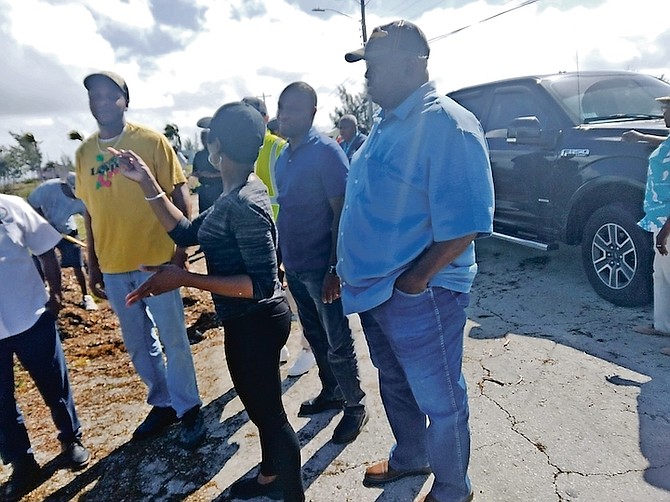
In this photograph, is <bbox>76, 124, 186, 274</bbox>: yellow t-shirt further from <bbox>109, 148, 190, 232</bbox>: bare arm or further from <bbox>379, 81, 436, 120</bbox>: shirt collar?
<bbox>379, 81, 436, 120</bbox>: shirt collar

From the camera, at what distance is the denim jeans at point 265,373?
1887mm

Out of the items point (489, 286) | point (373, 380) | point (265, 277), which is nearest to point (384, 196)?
point (265, 277)

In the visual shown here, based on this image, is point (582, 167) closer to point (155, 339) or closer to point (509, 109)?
point (509, 109)

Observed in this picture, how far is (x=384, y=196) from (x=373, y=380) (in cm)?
201

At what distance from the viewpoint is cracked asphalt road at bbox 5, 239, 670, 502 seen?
2.26 meters

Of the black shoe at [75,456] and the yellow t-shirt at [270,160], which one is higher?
the yellow t-shirt at [270,160]

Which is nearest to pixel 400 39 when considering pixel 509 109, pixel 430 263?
pixel 430 263

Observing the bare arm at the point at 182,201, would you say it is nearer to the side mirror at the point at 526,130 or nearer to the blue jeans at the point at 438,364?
the blue jeans at the point at 438,364

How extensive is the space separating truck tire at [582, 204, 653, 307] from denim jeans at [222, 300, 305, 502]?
3.24 m

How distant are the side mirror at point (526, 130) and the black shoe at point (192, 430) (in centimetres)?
375

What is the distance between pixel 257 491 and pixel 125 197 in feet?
5.81

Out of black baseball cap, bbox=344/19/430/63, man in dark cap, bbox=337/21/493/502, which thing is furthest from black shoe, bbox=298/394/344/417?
black baseball cap, bbox=344/19/430/63

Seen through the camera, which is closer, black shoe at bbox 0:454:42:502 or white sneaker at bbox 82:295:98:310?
black shoe at bbox 0:454:42:502

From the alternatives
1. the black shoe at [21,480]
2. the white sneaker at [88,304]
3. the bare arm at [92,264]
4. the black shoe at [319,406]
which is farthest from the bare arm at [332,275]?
the white sneaker at [88,304]
